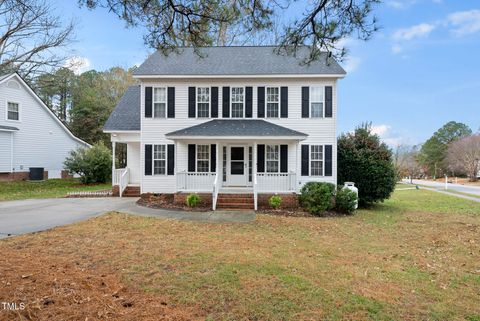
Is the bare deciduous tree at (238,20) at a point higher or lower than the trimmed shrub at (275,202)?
higher

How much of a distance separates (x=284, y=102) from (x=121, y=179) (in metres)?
8.84

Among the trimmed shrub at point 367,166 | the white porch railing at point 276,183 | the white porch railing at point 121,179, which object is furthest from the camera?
the white porch railing at point 121,179

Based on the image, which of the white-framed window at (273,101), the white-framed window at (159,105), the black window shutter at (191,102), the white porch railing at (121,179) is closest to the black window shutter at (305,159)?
the white-framed window at (273,101)

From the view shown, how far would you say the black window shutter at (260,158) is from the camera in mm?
14035

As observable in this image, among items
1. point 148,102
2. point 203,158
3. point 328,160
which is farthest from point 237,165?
point 148,102

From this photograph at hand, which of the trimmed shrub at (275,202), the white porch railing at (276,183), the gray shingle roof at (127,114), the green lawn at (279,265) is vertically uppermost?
the gray shingle roof at (127,114)

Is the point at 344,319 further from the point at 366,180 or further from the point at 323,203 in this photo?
the point at 366,180

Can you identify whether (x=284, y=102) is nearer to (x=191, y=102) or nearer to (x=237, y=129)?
(x=237, y=129)

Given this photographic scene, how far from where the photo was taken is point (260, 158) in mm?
14070

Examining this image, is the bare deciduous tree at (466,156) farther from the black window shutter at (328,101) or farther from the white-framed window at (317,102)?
the white-framed window at (317,102)

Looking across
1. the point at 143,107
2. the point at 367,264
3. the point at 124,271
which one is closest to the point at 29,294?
the point at 124,271

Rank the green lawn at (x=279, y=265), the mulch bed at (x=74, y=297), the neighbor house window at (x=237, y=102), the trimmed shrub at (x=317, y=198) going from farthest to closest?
the neighbor house window at (x=237, y=102) < the trimmed shrub at (x=317, y=198) < the green lawn at (x=279, y=265) < the mulch bed at (x=74, y=297)

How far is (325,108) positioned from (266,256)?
9679 mm

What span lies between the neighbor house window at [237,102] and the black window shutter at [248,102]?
0.24 metres
